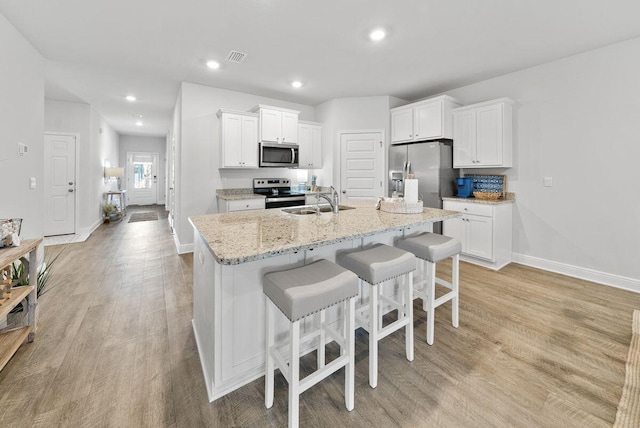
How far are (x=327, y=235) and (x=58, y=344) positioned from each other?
2090mm

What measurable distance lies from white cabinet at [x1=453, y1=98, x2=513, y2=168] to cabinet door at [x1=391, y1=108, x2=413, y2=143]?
Result: 2.20ft

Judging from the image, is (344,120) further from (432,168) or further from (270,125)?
(432,168)

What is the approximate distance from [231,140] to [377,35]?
2490mm

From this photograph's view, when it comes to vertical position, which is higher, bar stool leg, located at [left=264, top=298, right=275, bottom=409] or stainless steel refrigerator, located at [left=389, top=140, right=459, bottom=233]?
stainless steel refrigerator, located at [left=389, top=140, right=459, bottom=233]

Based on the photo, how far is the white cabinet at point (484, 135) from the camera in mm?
3631

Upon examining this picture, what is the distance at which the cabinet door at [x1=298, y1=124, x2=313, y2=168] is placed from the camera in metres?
4.96

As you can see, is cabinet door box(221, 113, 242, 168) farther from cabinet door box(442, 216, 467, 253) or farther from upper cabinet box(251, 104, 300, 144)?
cabinet door box(442, 216, 467, 253)

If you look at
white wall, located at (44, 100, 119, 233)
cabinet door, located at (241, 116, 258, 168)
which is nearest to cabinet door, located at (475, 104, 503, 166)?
cabinet door, located at (241, 116, 258, 168)

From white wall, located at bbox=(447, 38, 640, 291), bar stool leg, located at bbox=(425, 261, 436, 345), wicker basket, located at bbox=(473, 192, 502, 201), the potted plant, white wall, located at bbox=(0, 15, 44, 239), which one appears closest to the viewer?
bar stool leg, located at bbox=(425, 261, 436, 345)

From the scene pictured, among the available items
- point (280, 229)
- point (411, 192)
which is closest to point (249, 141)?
point (411, 192)

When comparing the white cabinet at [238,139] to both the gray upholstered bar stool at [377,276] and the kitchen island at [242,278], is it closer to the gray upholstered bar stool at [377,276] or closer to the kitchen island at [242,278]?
the kitchen island at [242,278]

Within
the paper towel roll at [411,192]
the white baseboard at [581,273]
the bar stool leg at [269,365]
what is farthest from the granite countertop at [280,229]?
the white baseboard at [581,273]

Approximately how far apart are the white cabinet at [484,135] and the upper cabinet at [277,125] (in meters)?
2.56

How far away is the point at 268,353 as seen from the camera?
56.2 inches
